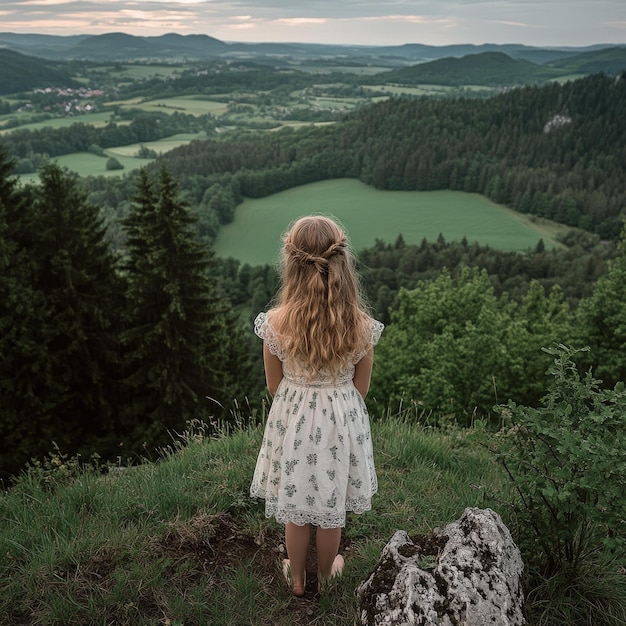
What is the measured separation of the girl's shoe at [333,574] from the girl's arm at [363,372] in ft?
3.72

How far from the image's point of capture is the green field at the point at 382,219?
7762 cm

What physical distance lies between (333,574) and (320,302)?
175 centimetres

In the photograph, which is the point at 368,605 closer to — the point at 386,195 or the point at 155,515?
the point at 155,515

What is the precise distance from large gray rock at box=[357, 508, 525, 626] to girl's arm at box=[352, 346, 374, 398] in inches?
37.2

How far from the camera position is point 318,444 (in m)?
3.32

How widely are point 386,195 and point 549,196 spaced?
95.9 feet

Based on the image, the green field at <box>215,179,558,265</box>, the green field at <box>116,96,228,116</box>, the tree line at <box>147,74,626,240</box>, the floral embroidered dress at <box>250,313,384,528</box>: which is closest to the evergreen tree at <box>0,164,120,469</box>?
the floral embroidered dress at <box>250,313,384,528</box>

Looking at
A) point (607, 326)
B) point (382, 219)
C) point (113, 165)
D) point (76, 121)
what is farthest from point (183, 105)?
point (607, 326)

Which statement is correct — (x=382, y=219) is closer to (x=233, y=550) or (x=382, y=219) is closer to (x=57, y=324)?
(x=57, y=324)

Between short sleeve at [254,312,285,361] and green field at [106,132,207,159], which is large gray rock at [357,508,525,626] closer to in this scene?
short sleeve at [254,312,285,361]

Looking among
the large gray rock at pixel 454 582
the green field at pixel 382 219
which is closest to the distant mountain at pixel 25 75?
the green field at pixel 382 219

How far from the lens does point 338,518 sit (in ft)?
11.1

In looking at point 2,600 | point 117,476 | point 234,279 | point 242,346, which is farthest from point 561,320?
point 234,279

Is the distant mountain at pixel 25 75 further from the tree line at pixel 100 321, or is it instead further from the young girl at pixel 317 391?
the young girl at pixel 317 391
